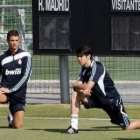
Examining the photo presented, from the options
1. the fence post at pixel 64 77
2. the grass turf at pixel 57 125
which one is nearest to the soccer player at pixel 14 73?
the grass turf at pixel 57 125

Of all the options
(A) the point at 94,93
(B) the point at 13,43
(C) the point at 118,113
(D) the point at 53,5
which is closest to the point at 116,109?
(C) the point at 118,113

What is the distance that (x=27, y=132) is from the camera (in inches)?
456

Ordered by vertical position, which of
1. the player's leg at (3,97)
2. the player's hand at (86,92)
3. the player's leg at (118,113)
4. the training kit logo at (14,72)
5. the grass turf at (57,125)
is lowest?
the grass turf at (57,125)

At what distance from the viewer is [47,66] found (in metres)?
20.2

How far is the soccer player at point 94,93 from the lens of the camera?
11.2 metres

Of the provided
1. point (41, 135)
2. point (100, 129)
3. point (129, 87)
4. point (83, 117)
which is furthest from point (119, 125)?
point (129, 87)

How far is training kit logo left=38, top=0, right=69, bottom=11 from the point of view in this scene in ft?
51.2

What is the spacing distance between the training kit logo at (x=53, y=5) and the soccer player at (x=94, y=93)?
13.9 feet

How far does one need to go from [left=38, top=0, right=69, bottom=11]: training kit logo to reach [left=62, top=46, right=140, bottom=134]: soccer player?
13.9 ft

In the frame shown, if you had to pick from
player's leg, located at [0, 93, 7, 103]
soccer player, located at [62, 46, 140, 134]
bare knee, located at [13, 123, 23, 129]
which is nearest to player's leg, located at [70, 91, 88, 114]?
soccer player, located at [62, 46, 140, 134]

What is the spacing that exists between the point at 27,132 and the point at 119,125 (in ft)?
4.68

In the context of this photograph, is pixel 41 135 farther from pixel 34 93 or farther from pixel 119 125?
pixel 34 93

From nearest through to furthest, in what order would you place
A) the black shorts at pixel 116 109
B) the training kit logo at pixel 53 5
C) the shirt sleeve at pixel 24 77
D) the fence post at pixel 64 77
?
the black shorts at pixel 116 109 → the shirt sleeve at pixel 24 77 → the training kit logo at pixel 53 5 → the fence post at pixel 64 77

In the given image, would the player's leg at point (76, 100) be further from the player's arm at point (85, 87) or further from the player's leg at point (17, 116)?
the player's leg at point (17, 116)
